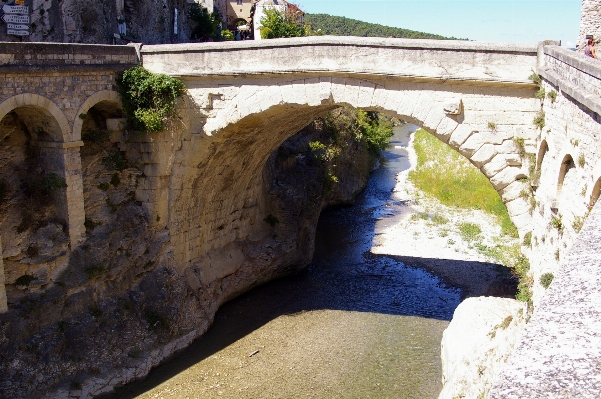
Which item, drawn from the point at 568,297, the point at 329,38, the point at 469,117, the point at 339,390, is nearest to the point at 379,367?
the point at 339,390

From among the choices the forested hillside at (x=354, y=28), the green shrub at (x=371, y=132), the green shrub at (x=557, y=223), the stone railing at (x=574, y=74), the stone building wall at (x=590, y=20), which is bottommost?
the green shrub at (x=371, y=132)

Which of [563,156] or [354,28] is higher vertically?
[354,28]

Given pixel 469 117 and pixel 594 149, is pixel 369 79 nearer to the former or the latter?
pixel 469 117

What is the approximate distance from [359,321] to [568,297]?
1093 cm

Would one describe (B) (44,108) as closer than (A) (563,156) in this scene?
No

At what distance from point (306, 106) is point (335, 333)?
4.72 metres

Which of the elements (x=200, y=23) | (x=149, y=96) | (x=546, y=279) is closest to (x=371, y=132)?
(x=200, y=23)

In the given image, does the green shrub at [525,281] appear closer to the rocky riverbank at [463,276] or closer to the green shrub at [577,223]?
the rocky riverbank at [463,276]

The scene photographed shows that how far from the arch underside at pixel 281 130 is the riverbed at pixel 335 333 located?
2.04 metres

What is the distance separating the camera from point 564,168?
787 centimetres

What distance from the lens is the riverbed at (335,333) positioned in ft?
35.2

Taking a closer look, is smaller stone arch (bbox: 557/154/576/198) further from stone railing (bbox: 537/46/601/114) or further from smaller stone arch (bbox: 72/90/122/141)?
smaller stone arch (bbox: 72/90/122/141)

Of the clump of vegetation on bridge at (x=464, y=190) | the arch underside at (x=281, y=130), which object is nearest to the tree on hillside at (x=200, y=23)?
the clump of vegetation on bridge at (x=464, y=190)

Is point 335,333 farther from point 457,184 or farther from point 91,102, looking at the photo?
point 457,184
